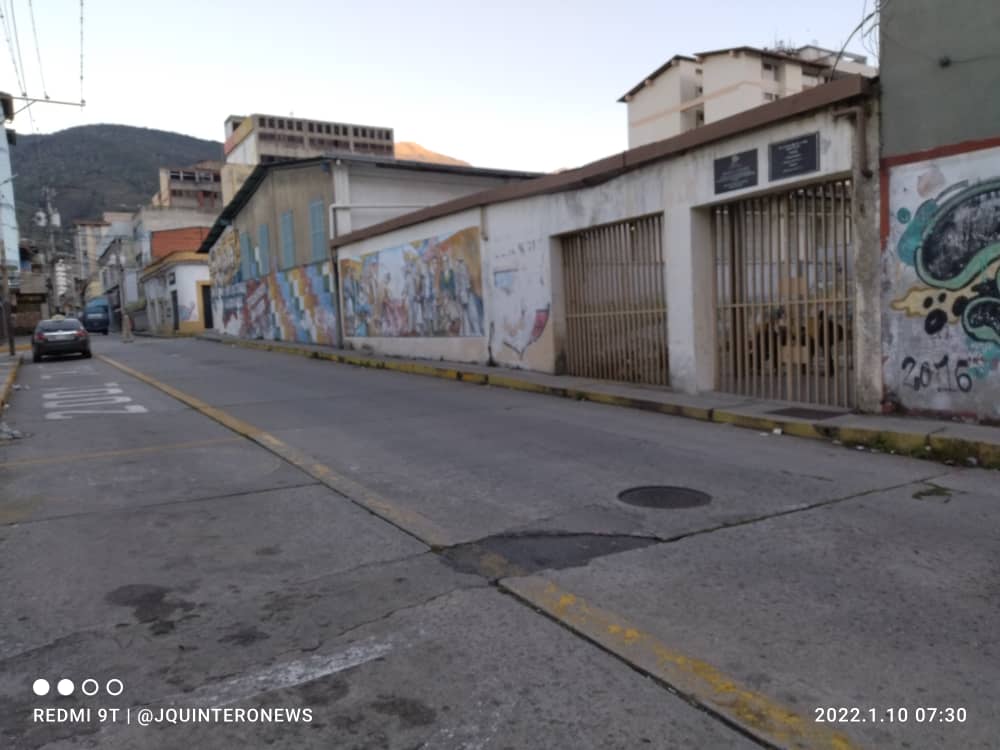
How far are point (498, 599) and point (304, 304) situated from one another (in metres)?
23.1

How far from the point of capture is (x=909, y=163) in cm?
749

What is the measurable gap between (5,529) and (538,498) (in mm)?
3666

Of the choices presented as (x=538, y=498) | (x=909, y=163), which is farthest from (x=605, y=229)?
(x=538, y=498)

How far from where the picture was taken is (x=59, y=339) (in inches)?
907

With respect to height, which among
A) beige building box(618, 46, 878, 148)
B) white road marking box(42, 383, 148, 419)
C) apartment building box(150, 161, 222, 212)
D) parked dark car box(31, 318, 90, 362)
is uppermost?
apartment building box(150, 161, 222, 212)

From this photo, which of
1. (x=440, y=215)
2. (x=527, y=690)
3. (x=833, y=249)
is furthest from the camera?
(x=440, y=215)

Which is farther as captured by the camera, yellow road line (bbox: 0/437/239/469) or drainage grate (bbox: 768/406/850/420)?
drainage grate (bbox: 768/406/850/420)

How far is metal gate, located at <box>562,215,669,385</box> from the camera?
11070mm

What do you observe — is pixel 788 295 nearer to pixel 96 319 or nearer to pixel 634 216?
pixel 634 216

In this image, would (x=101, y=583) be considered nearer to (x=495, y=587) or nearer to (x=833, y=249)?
(x=495, y=587)

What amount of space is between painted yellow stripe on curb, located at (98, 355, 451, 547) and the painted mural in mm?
6470

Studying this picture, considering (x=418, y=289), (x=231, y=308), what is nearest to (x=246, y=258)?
(x=231, y=308)

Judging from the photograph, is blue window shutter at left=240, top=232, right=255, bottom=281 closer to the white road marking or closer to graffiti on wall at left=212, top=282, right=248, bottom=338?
graffiti on wall at left=212, top=282, right=248, bottom=338

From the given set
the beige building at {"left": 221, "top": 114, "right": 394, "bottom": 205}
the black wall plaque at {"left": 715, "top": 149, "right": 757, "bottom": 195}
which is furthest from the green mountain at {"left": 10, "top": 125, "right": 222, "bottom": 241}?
the black wall plaque at {"left": 715, "top": 149, "right": 757, "bottom": 195}
